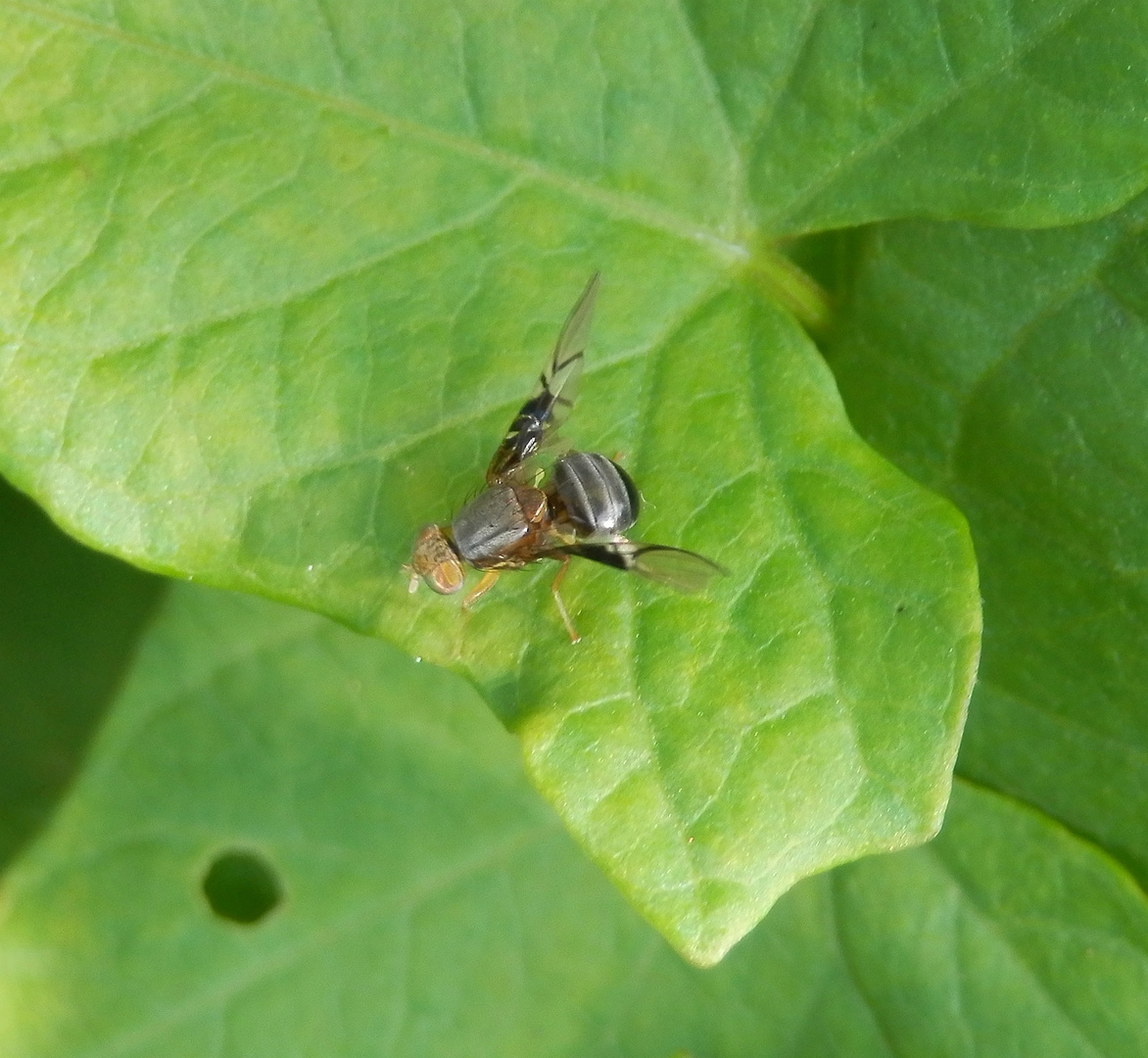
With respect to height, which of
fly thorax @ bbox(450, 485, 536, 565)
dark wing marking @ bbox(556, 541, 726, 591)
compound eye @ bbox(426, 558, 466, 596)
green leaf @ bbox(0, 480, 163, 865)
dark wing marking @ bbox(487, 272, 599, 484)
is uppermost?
dark wing marking @ bbox(487, 272, 599, 484)

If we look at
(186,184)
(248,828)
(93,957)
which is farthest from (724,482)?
(93,957)

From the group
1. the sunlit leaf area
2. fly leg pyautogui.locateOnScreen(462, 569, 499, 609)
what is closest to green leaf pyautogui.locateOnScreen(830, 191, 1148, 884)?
the sunlit leaf area

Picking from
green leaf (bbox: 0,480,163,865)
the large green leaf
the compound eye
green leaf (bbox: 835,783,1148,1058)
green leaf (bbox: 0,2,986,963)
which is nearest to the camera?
green leaf (bbox: 0,2,986,963)

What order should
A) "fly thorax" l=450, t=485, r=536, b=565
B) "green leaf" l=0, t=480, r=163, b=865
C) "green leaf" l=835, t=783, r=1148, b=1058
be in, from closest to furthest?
"fly thorax" l=450, t=485, r=536, b=565 → "green leaf" l=835, t=783, r=1148, b=1058 → "green leaf" l=0, t=480, r=163, b=865

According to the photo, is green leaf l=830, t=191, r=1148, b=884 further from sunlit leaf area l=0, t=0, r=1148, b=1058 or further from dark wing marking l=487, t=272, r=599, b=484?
dark wing marking l=487, t=272, r=599, b=484

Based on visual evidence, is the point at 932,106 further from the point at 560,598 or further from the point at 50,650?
the point at 50,650

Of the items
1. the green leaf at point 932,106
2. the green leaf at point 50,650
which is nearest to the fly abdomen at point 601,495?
the green leaf at point 932,106

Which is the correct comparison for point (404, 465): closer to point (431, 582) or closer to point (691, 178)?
point (431, 582)

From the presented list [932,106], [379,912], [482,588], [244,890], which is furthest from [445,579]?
[244,890]
